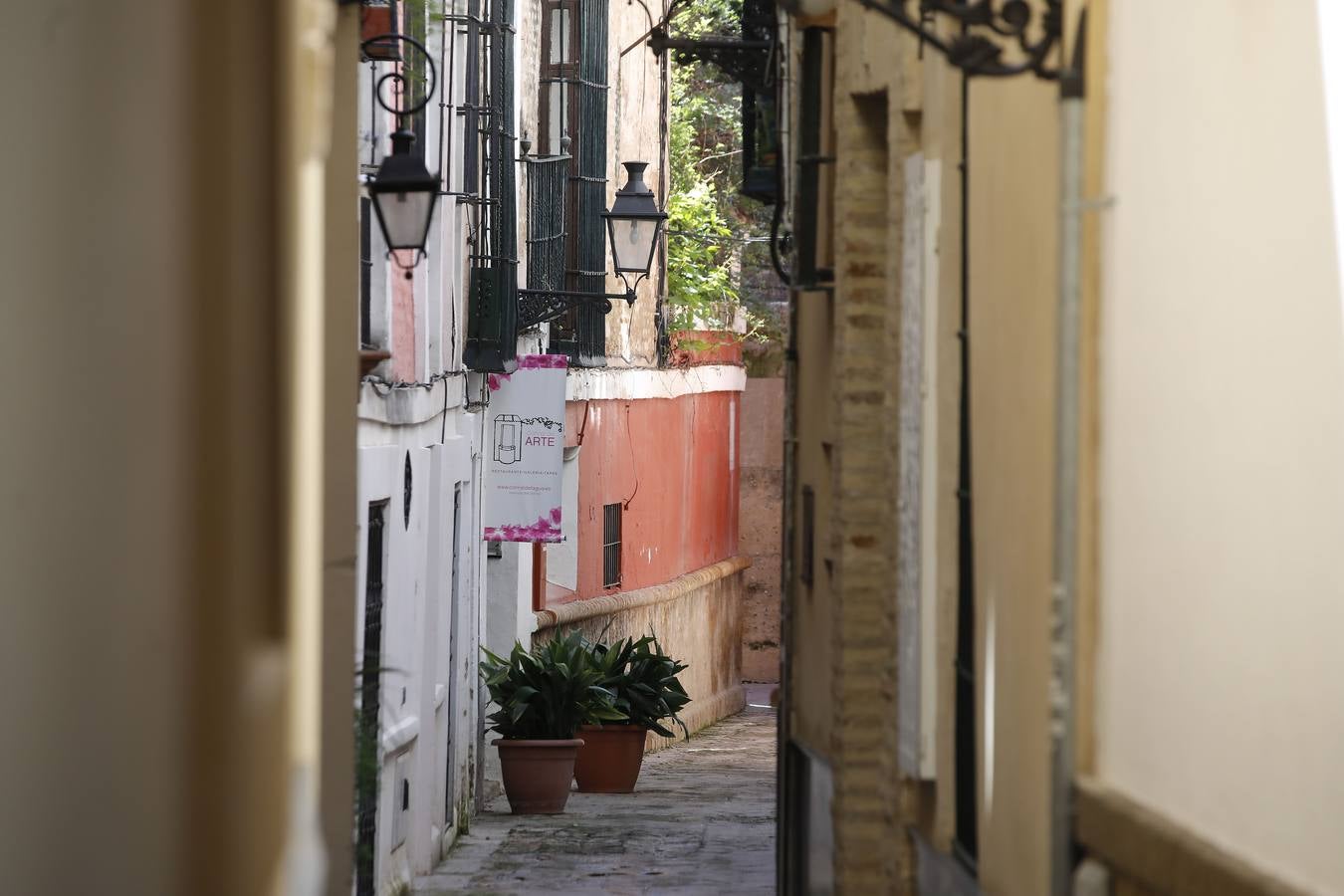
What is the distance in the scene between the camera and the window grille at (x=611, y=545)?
20.1m

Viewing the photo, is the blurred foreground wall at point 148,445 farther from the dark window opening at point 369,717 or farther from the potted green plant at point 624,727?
the potted green plant at point 624,727

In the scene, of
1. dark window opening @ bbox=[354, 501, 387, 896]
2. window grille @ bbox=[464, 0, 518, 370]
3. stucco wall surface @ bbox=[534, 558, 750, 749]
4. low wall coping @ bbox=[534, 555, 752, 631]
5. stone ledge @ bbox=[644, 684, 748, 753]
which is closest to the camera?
dark window opening @ bbox=[354, 501, 387, 896]

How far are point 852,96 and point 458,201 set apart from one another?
5855mm

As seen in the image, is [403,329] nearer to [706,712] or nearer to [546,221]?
[546,221]

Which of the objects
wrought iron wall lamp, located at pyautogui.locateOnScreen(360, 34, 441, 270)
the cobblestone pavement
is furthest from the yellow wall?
the cobblestone pavement

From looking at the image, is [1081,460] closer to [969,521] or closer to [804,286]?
[969,521]

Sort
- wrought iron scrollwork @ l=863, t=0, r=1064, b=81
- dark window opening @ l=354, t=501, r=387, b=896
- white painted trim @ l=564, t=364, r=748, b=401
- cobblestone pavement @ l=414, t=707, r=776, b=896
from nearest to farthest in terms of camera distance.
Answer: wrought iron scrollwork @ l=863, t=0, r=1064, b=81, dark window opening @ l=354, t=501, r=387, b=896, cobblestone pavement @ l=414, t=707, r=776, b=896, white painted trim @ l=564, t=364, r=748, b=401

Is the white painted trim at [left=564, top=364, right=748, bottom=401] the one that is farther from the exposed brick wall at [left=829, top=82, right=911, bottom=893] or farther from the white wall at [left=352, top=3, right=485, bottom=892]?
the exposed brick wall at [left=829, top=82, right=911, bottom=893]

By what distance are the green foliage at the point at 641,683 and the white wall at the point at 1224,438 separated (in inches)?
465

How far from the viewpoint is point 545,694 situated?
601 inches

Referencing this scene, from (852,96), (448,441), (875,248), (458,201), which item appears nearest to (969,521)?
(875,248)

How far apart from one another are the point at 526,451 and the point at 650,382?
7245 millimetres

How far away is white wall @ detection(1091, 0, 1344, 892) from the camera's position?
3.84m

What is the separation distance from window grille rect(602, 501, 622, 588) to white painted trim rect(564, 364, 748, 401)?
4.13ft
